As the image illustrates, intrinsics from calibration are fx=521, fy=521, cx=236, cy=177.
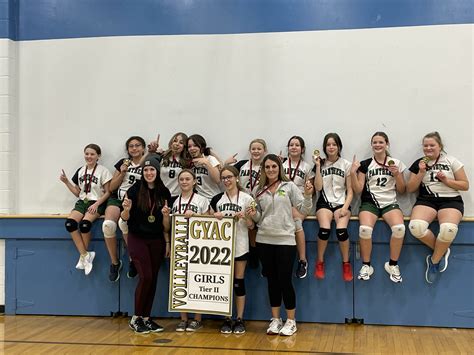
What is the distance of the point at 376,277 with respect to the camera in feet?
17.3

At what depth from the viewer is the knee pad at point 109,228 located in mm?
5539

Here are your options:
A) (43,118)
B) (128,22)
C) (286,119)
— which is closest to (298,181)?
(286,119)

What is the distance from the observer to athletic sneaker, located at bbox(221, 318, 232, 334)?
4971 millimetres

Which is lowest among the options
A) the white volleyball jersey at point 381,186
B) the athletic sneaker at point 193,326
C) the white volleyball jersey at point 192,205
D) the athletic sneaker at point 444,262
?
the athletic sneaker at point 193,326

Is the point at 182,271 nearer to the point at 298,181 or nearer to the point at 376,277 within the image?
the point at 298,181

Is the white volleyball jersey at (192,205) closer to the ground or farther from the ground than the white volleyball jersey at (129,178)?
closer to the ground

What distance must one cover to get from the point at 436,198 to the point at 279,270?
1772mm

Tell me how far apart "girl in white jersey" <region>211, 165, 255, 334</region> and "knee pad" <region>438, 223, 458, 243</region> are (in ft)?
6.00

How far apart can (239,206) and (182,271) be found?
2.68 ft

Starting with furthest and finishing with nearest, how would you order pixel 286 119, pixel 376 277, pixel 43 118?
pixel 43 118 → pixel 286 119 → pixel 376 277

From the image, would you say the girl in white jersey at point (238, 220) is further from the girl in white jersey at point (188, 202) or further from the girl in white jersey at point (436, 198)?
the girl in white jersey at point (436, 198)

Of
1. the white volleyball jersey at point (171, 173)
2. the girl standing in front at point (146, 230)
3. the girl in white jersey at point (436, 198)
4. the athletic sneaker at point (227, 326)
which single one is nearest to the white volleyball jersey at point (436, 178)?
the girl in white jersey at point (436, 198)

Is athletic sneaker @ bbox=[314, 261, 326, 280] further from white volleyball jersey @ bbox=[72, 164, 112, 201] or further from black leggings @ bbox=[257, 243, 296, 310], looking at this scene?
white volleyball jersey @ bbox=[72, 164, 112, 201]

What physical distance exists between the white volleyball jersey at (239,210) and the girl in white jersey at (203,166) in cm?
52
